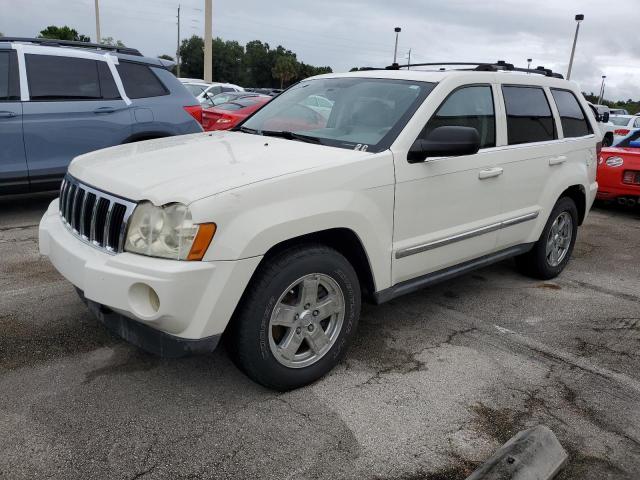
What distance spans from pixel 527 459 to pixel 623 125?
18.5 meters

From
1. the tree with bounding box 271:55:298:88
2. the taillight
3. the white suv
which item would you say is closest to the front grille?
the white suv

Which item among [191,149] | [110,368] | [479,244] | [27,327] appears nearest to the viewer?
[110,368]

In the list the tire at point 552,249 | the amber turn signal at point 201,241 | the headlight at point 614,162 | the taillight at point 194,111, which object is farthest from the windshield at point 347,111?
the headlight at point 614,162

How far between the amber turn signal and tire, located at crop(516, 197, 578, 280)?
11.1 ft

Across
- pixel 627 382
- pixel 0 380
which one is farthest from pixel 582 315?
pixel 0 380

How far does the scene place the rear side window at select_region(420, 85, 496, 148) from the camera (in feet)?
12.2

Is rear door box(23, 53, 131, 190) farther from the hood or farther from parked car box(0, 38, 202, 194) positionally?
the hood

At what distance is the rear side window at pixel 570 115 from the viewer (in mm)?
4988

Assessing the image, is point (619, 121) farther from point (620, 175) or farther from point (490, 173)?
point (490, 173)

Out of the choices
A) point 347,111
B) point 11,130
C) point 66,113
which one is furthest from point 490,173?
point 11,130

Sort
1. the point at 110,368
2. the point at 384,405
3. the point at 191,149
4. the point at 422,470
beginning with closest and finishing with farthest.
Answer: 1. the point at 422,470
2. the point at 384,405
3. the point at 110,368
4. the point at 191,149

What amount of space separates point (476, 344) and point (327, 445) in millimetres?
1579

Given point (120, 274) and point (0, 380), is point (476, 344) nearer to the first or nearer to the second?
point (120, 274)

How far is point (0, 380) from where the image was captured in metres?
3.12
